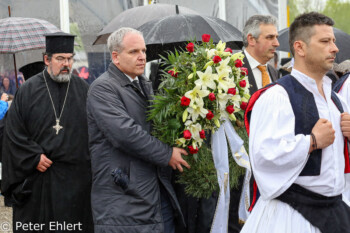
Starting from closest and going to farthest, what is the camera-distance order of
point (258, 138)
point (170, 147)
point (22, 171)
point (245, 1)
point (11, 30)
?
point (258, 138), point (170, 147), point (22, 171), point (11, 30), point (245, 1)

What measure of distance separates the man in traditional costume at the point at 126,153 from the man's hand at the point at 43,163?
0.98 meters

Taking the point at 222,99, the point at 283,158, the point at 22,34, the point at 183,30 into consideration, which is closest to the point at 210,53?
the point at 222,99

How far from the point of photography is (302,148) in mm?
3166

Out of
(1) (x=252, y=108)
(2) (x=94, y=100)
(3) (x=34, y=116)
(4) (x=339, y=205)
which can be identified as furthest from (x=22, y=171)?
(4) (x=339, y=205)

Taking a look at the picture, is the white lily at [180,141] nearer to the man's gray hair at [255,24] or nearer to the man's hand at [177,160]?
the man's hand at [177,160]

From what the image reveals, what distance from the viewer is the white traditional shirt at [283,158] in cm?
321

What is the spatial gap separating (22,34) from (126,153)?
4171 millimetres

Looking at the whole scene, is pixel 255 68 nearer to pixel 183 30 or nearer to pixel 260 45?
pixel 260 45

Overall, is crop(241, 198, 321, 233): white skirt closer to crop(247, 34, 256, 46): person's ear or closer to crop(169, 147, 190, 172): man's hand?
crop(169, 147, 190, 172): man's hand

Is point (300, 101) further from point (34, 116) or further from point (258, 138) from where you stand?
point (34, 116)

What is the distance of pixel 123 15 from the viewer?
8.28 meters

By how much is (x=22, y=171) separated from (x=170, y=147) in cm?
161
